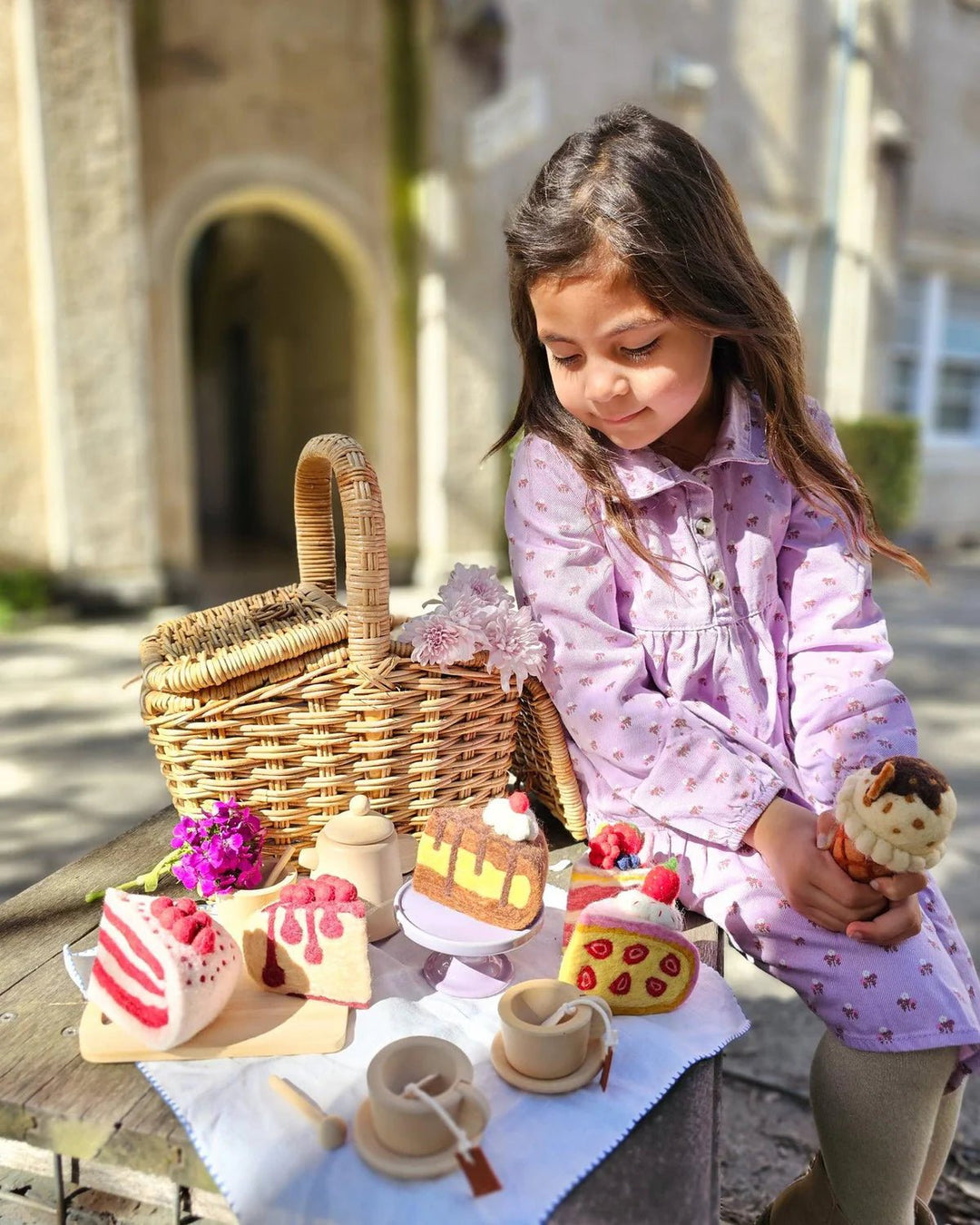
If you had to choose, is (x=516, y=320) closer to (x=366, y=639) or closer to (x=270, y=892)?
(x=366, y=639)

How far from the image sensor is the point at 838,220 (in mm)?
8609

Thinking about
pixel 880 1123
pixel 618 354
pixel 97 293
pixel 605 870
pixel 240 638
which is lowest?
pixel 880 1123

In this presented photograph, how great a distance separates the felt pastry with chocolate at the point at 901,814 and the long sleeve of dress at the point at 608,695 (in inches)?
9.2

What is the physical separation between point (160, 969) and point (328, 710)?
41cm

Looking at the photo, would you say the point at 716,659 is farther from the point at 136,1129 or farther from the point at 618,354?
the point at 136,1129

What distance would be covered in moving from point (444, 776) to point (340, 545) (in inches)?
250

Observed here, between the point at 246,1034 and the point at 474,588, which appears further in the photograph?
the point at 474,588

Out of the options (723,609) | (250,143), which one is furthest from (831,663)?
A: (250,143)

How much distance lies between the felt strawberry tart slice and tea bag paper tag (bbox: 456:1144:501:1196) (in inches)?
13.0

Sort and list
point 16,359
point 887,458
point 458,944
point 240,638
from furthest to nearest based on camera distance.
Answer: point 887,458 → point 16,359 → point 240,638 → point 458,944

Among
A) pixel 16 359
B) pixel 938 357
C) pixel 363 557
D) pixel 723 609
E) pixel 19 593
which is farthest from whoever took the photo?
pixel 938 357

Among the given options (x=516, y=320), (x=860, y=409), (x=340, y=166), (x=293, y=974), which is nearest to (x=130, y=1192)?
(x=293, y=974)

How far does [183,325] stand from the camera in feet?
20.5

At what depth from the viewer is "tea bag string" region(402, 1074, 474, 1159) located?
88 cm
